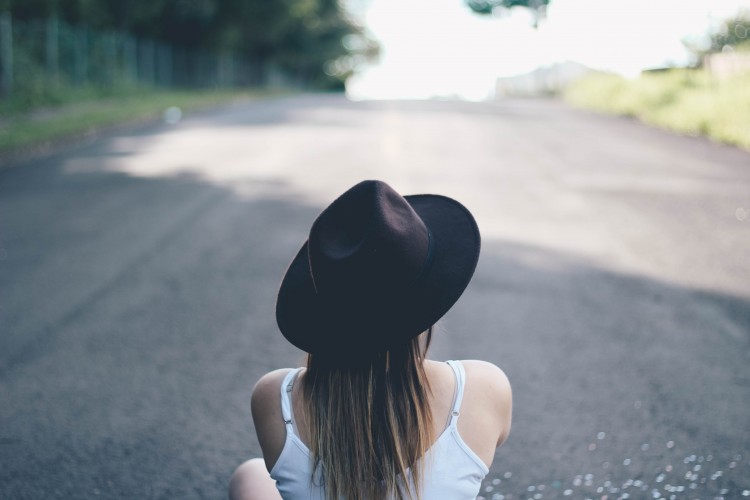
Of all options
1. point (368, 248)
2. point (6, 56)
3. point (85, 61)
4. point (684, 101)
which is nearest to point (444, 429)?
point (368, 248)

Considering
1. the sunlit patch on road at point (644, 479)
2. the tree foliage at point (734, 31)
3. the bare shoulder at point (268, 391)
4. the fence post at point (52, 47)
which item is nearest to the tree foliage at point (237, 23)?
the fence post at point (52, 47)

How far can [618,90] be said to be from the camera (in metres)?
22.0

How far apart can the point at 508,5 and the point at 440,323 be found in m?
51.8

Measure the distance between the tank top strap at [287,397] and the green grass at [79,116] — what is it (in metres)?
11.1

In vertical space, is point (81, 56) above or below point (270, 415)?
below

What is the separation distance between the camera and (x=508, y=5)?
53000 millimetres

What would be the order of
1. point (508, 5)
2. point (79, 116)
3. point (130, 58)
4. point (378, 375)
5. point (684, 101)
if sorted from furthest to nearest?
point (508, 5) → point (130, 58) → point (79, 116) → point (684, 101) → point (378, 375)

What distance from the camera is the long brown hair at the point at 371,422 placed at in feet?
6.31

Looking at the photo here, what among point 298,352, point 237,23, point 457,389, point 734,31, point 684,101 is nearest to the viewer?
point 457,389

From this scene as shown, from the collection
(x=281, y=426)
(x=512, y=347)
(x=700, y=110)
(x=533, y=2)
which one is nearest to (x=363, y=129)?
(x=700, y=110)

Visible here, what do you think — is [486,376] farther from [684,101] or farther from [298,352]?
[684,101]

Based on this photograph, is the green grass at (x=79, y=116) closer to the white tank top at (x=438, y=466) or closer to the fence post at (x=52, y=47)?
the fence post at (x=52, y=47)

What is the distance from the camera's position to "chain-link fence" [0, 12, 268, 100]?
18.8 metres

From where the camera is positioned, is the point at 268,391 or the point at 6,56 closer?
the point at 268,391
